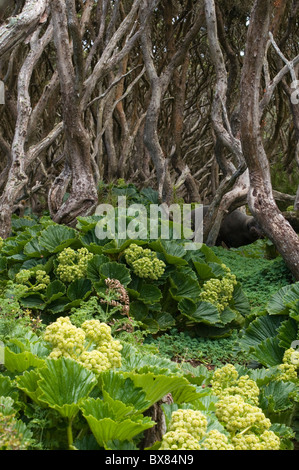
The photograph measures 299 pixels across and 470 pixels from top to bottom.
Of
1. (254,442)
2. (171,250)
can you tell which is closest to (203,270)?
(171,250)

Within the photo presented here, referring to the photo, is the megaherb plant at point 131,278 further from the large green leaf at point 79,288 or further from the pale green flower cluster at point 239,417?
the pale green flower cluster at point 239,417

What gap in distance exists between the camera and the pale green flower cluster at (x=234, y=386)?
2.12 m

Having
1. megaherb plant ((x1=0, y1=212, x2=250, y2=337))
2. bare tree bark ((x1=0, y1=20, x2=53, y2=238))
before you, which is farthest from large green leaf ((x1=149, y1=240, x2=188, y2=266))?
bare tree bark ((x1=0, y1=20, x2=53, y2=238))

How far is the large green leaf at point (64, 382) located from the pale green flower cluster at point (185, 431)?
0.28 m

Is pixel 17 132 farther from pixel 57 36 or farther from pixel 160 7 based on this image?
pixel 160 7

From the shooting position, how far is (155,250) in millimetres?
4586

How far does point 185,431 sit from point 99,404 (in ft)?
0.91

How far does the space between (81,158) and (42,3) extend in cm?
239

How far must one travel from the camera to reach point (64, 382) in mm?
1577

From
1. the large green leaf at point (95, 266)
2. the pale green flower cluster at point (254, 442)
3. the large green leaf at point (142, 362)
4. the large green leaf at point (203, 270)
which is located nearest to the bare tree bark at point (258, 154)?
the large green leaf at point (203, 270)

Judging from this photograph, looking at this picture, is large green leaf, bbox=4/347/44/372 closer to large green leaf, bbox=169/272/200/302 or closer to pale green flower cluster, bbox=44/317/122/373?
pale green flower cluster, bbox=44/317/122/373

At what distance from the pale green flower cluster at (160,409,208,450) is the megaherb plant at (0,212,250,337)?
256cm

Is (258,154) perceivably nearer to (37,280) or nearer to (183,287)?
(183,287)
